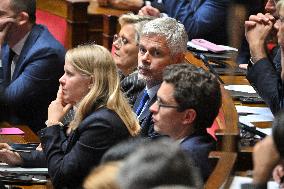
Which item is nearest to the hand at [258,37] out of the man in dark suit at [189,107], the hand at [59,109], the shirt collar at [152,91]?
the shirt collar at [152,91]

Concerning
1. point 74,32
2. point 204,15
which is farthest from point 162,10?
point 74,32

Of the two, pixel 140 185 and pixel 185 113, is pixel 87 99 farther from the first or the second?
pixel 140 185

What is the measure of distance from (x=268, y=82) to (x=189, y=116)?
0.66 m

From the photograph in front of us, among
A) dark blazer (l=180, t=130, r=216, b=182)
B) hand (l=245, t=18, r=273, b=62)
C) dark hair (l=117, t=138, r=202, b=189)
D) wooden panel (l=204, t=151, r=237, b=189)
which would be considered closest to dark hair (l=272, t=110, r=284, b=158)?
dark hair (l=117, t=138, r=202, b=189)

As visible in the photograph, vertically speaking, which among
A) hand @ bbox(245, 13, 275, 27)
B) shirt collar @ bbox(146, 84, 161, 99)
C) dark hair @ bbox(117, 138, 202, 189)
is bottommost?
shirt collar @ bbox(146, 84, 161, 99)

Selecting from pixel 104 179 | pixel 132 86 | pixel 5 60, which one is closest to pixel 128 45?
pixel 132 86

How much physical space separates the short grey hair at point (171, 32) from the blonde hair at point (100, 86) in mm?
404

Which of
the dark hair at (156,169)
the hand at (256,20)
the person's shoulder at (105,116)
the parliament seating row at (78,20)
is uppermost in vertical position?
the dark hair at (156,169)

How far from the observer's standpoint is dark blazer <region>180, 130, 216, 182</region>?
2.83 meters

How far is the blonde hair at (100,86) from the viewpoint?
3199 millimetres

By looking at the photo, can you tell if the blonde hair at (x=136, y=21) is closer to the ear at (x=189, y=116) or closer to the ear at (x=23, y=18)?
the ear at (x=23, y=18)

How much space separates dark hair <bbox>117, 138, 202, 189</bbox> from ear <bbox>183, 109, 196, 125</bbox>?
1.17 m

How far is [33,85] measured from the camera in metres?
4.35

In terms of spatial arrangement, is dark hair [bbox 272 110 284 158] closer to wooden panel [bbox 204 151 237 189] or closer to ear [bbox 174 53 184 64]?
wooden panel [bbox 204 151 237 189]
